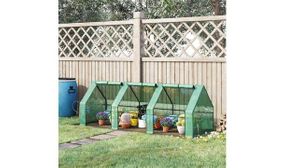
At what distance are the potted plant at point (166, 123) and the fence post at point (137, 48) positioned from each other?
39.6 inches

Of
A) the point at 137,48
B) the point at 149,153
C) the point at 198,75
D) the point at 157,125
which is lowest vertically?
the point at 149,153

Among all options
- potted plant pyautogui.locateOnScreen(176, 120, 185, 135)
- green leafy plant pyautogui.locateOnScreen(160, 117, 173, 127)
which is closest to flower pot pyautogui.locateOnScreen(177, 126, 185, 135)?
potted plant pyautogui.locateOnScreen(176, 120, 185, 135)

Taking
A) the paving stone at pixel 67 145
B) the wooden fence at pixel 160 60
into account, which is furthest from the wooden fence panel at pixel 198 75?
the paving stone at pixel 67 145

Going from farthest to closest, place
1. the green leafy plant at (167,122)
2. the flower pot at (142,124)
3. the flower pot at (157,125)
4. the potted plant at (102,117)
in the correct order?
the potted plant at (102,117), the flower pot at (142,124), the flower pot at (157,125), the green leafy plant at (167,122)

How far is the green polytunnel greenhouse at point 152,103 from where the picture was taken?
440cm

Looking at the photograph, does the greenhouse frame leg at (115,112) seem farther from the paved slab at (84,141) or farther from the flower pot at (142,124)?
the paved slab at (84,141)

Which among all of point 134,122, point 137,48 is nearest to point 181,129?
point 134,122

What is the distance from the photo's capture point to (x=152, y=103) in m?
4.59

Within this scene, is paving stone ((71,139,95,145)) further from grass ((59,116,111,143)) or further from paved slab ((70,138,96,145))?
grass ((59,116,111,143))

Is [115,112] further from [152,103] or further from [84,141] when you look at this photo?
[84,141]

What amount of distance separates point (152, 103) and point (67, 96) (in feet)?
5.59

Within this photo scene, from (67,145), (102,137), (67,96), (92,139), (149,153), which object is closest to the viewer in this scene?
(149,153)
